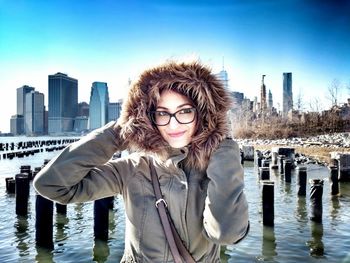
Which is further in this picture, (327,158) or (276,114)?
(276,114)

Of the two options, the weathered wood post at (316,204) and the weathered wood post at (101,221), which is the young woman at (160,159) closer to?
the weathered wood post at (101,221)

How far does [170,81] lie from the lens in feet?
6.77

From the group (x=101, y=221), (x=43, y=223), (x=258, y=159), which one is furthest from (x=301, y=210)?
(x=258, y=159)

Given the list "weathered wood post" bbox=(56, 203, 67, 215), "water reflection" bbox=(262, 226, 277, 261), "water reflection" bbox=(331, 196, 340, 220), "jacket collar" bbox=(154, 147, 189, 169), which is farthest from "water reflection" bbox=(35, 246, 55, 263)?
"water reflection" bbox=(331, 196, 340, 220)

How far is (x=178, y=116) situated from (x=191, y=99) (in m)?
0.14

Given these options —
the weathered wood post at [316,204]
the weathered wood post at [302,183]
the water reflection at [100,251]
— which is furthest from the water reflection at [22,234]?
the weathered wood post at [302,183]

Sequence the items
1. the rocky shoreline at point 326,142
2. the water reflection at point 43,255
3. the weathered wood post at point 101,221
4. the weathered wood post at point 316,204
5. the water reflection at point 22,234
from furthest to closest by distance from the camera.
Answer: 1. the rocky shoreline at point 326,142
2. the weathered wood post at point 316,204
3. the weathered wood post at point 101,221
4. the water reflection at point 22,234
5. the water reflection at point 43,255

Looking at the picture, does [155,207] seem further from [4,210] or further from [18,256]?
[4,210]

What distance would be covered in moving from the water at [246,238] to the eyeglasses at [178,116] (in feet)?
16.3

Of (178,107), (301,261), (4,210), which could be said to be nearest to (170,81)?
(178,107)

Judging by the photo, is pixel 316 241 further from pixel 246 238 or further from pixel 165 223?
pixel 165 223

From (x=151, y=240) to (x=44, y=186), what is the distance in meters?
0.64

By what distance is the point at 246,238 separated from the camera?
747 cm

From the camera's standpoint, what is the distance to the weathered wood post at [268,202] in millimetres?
7906
